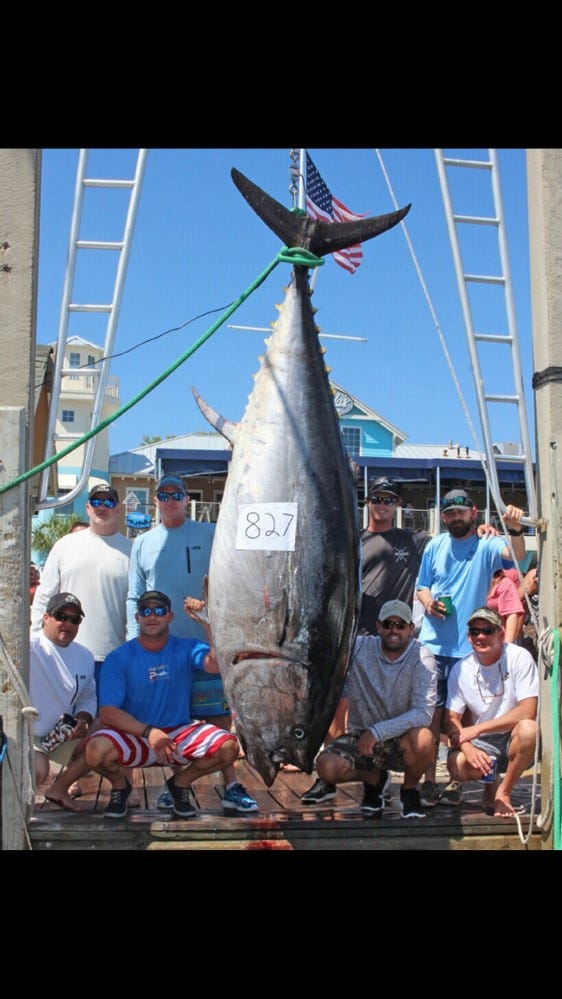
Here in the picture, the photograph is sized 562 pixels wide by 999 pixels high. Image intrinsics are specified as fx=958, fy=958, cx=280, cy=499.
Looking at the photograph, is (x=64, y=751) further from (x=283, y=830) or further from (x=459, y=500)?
(x=459, y=500)

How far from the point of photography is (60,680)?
13.3ft

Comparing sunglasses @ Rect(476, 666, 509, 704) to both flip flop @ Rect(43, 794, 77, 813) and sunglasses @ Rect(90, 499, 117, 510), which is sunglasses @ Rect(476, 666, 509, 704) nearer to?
flip flop @ Rect(43, 794, 77, 813)

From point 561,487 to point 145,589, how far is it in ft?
6.15

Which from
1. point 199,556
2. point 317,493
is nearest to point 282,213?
point 317,493

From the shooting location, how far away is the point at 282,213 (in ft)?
10.5

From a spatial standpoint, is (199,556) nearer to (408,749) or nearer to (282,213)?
(408,749)

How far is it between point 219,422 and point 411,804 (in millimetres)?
1660

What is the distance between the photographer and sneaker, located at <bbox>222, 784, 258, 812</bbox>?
3707mm

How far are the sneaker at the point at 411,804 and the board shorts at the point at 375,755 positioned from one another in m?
0.09

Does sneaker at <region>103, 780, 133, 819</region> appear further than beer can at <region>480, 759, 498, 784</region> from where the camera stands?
No

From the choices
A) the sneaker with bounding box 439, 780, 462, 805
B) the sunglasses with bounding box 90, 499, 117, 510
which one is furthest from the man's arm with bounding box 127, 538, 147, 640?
the sneaker with bounding box 439, 780, 462, 805

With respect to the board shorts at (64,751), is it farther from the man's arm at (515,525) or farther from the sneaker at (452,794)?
the man's arm at (515,525)

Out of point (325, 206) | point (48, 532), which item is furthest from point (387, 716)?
point (48, 532)

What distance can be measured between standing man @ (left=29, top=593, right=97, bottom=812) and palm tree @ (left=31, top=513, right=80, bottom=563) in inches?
683
